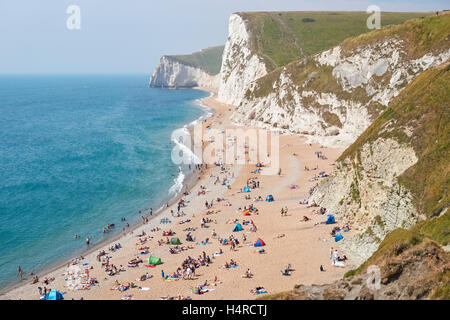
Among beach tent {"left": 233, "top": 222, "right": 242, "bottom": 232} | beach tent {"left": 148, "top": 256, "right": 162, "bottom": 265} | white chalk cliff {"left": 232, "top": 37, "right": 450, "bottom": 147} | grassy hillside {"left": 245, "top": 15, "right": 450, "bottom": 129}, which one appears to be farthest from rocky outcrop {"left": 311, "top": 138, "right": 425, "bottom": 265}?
grassy hillside {"left": 245, "top": 15, "right": 450, "bottom": 129}

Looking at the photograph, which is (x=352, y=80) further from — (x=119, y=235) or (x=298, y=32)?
(x=298, y=32)

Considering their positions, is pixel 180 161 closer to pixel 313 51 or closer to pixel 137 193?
pixel 137 193

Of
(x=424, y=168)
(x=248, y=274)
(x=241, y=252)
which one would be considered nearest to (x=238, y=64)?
(x=241, y=252)

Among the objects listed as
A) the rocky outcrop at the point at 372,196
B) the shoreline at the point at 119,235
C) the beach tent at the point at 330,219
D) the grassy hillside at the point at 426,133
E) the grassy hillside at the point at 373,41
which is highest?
the grassy hillside at the point at 373,41

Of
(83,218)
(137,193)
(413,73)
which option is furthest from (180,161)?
(413,73)

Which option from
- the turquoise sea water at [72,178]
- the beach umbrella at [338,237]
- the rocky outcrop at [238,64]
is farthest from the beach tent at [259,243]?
the rocky outcrop at [238,64]

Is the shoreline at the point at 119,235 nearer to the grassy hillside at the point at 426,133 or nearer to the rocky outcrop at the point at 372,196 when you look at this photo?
the rocky outcrop at the point at 372,196
